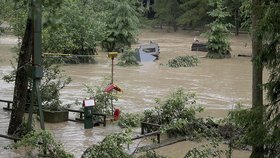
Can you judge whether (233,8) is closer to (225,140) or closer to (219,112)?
(219,112)

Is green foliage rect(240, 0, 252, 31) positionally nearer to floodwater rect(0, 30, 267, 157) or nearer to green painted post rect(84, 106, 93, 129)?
floodwater rect(0, 30, 267, 157)

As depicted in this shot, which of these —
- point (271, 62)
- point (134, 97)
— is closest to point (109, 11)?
point (134, 97)

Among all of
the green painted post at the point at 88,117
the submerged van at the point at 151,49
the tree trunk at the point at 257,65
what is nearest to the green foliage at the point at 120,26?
the submerged van at the point at 151,49

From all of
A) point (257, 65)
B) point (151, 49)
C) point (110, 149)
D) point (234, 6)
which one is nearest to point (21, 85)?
point (110, 149)

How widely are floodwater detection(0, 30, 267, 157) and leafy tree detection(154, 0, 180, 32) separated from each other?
26.3 m

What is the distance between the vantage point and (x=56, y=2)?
666cm

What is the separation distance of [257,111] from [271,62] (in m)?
0.78

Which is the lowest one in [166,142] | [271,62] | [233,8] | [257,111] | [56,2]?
[166,142]

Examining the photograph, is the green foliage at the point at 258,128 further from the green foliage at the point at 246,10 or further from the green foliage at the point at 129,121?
the green foliage at the point at 129,121

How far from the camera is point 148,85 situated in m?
26.2

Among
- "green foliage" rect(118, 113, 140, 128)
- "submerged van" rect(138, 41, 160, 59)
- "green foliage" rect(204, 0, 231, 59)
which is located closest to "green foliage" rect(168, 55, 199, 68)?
"submerged van" rect(138, 41, 160, 59)

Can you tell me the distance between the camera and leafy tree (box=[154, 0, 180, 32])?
230 ft

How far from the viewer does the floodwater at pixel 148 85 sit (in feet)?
48.0

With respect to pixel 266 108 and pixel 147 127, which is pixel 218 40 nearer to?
pixel 147 127
